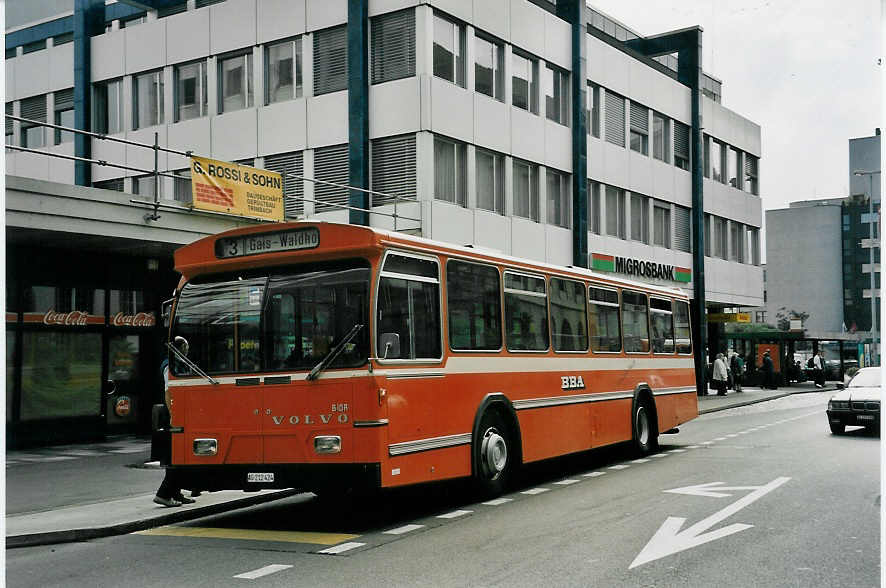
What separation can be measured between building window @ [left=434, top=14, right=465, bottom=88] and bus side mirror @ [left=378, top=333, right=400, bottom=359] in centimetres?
1716

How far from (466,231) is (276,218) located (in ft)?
26.3

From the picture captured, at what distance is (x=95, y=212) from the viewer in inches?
658

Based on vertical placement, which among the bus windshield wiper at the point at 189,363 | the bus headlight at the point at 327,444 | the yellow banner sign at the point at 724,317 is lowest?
the bus headlight at the point at 327,444

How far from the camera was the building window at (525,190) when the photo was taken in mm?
29984

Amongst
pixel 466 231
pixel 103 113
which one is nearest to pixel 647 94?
pixel 466 231

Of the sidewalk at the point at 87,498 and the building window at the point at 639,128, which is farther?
the building window at the point at 639,128

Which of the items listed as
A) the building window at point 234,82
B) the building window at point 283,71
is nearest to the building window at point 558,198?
the building window at point 283,71

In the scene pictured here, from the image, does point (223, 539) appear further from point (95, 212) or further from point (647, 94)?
point (647, 94)

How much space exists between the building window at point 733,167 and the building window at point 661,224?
23.3 feet

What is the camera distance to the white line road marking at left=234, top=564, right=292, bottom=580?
7820 mm

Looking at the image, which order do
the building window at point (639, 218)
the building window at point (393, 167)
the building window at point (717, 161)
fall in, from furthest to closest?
the building window at point (717, 161)
the building window at point (639, 218)
the building window at point (393, 167)

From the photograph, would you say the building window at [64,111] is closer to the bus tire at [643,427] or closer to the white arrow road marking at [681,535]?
the bus tire at [643,427]

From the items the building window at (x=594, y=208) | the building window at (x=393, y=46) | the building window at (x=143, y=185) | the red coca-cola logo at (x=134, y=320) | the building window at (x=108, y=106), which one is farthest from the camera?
the building window at (x=594, y=208)

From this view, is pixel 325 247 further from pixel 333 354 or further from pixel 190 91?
pixel 190 91
